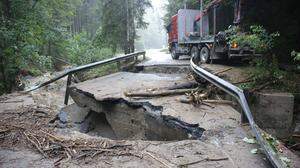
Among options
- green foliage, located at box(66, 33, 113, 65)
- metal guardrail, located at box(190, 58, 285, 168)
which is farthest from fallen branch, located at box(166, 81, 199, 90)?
green foliage, located at box(66, 33, 113, 65)

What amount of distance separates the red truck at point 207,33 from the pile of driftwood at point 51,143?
8121mm

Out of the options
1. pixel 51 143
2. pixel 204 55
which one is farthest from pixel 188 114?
pixel 204 55

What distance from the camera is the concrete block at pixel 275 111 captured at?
7641 millimetres

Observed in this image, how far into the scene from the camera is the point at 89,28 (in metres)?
47.3

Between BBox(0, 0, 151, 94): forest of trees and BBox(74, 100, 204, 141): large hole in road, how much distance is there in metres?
4.89

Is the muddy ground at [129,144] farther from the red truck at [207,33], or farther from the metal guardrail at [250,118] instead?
the red truck at [207,33]

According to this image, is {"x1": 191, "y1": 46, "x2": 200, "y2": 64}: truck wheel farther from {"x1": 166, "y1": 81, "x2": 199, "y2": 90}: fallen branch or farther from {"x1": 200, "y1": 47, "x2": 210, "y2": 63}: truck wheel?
{"x1": 166, "y1": 81, "x2": 199, "y2": 90}: fallen branch

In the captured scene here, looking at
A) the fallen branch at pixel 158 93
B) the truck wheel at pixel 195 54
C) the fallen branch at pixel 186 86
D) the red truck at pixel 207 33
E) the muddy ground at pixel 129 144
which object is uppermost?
the red truck at pixel 207 33

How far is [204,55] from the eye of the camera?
14375 mm

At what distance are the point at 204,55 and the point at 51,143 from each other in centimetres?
1110

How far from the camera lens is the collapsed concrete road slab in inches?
154

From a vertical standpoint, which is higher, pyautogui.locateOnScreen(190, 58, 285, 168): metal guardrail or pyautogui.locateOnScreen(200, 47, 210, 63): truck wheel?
pyautogui.locateOnScreen(200, 47, 210, 63): truck wheel

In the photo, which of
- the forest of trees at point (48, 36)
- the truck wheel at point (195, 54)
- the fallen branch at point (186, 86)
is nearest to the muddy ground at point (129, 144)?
the fallen branch at point (186, 86)

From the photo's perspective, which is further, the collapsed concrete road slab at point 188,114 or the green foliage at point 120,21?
the green foliage at point 120,21
